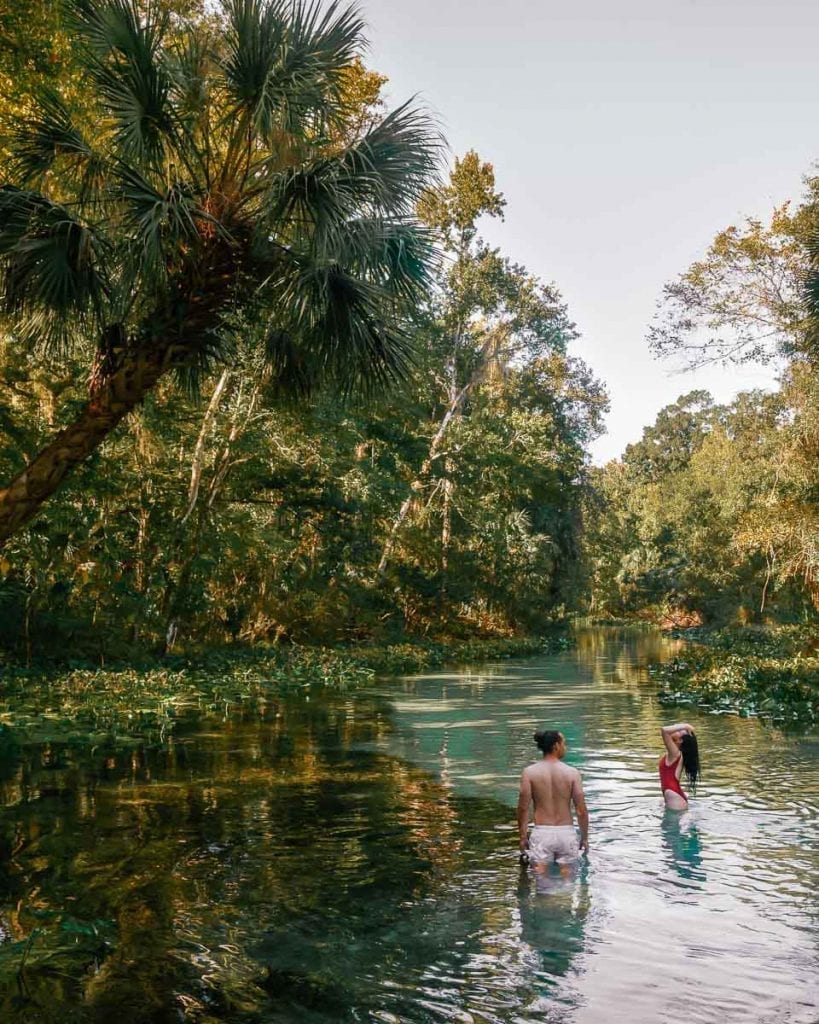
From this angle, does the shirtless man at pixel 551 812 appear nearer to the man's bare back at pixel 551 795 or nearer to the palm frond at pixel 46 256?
the man's bare back at pixel 551 795

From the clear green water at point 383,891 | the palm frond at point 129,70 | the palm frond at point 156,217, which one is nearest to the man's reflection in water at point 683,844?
the clear green water at point 383,891

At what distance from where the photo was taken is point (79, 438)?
918 cm

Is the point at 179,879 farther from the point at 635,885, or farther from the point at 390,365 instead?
the point at 390,365

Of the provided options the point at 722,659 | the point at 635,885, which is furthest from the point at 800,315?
the point at 635,885

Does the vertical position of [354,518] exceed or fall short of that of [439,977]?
it exceeds it

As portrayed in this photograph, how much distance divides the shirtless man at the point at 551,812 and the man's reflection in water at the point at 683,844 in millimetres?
1004

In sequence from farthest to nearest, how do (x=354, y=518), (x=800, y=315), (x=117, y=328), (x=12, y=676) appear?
Result: (x=354, y=518)
(x=800, y=315)
(x=12, y=676)
(x=117, y=328)

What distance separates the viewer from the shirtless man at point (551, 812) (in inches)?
363

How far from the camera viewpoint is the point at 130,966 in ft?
21.7

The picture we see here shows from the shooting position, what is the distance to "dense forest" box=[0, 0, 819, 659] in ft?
33.4

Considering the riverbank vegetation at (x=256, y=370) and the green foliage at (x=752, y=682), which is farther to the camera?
the green foliage at (x=752, y=682)

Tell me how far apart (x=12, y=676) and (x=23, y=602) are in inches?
99.3

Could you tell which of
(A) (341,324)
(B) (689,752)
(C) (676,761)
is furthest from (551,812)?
(A) (341,324)

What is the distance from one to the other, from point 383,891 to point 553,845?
1548 mm
